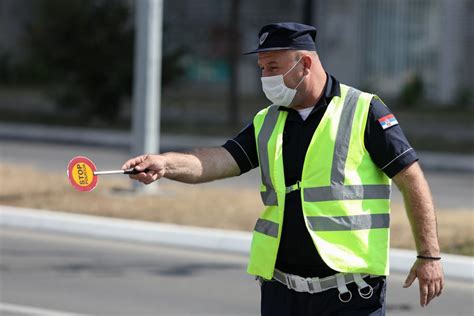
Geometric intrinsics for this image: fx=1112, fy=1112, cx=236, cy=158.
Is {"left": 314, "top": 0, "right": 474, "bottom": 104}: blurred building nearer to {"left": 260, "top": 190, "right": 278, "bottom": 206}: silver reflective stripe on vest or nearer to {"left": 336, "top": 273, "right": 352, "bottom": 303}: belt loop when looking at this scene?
{"left": 260, "top": 190, "right": 278, "bottom": 206}: silver reflective stripe on vest

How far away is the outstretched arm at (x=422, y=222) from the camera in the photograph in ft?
13.8

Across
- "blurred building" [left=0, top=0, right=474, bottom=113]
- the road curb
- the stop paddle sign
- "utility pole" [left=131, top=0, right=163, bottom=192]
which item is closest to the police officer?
the stop paddle sign

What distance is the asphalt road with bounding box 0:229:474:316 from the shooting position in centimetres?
788

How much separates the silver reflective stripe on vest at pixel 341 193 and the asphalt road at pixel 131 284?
362cm

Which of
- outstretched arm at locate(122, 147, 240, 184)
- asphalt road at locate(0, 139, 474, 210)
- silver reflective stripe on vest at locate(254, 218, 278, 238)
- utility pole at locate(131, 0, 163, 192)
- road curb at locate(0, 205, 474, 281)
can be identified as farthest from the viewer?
asphalt road at locate(0, 139, 474, 210)

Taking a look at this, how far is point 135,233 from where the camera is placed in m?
10.9

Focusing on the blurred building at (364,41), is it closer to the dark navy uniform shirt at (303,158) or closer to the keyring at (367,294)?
the dark navy uniform shirt at (303,158)

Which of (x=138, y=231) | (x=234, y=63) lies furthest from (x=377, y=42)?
(x=138, y=231)

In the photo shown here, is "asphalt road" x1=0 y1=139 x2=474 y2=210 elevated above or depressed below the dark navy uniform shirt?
below

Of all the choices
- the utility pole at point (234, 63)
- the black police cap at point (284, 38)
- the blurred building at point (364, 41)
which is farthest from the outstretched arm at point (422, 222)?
the blurred building at point (364, 41)

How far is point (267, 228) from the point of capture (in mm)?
4328

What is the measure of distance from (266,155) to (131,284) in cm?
457

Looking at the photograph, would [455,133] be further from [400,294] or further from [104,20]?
[400,294]

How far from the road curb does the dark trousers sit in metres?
5.19
